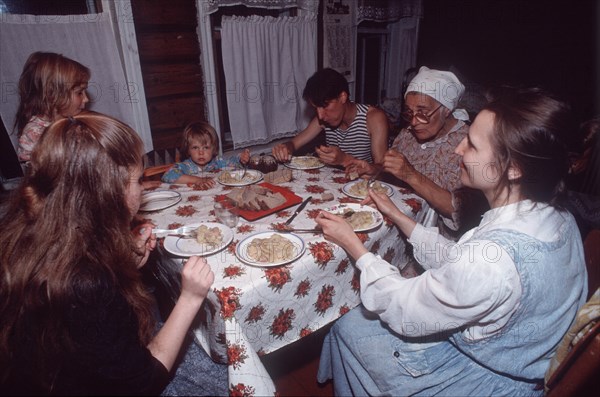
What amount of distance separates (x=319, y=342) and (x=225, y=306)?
1.66 meters

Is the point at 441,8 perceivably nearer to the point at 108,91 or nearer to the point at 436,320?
the point at 108,91

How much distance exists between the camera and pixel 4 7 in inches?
102

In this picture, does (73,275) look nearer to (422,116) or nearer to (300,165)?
(300,165)

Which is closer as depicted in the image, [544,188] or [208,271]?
[544,188]

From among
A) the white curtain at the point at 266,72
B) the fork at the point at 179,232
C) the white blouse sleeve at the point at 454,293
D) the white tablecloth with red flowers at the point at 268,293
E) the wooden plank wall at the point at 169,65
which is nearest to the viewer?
the white blouse sleeve at the point at 454,293

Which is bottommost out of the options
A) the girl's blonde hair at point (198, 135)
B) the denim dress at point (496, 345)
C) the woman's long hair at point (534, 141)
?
the denim dress at point (496, 345)

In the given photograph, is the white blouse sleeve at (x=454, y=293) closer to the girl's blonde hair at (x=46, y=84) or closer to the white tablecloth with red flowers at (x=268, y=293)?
the white tablecloth with red flowers at (x=268, y=293)

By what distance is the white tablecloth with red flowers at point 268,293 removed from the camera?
1249mm

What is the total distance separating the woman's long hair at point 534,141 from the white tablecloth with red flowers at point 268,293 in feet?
2.41

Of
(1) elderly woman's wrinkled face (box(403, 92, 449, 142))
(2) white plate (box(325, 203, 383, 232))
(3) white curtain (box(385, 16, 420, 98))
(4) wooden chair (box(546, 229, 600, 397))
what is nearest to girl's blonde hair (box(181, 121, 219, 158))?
(2) white plate (box(325, 203, 383, 232))

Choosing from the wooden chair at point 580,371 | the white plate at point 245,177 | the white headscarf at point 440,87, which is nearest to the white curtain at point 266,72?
the white plate at point 245,177

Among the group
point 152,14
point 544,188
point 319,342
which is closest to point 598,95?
point 544,188

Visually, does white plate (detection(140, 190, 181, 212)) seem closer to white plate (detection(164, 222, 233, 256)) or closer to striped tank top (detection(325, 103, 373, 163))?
white plate (detection(164, 222, 233, 256))

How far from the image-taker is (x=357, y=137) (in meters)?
3.24
